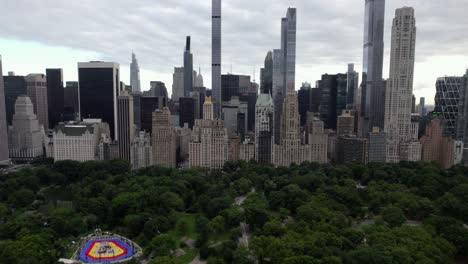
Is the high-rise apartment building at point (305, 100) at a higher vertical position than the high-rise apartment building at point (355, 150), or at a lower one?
higher

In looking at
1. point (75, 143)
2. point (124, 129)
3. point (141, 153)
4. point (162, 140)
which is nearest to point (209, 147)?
point (162, 140)

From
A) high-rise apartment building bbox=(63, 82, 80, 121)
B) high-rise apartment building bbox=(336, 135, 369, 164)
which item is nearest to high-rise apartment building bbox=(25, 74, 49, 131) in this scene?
high-rise apartment building bbox=(63, 82, 80, 121)

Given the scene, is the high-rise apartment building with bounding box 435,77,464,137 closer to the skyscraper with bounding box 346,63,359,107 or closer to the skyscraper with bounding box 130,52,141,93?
the skyscraper with bounding box 346,63,359,107

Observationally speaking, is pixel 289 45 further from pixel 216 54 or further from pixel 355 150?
pixel 355 150

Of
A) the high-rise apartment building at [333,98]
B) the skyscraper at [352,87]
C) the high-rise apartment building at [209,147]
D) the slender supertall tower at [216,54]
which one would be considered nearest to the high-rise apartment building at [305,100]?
the high-rise apartment building at [333,98]

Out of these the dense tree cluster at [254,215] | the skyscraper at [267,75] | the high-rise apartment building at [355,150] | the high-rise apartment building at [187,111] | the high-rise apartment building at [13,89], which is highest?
the skyscraper at [267,75]

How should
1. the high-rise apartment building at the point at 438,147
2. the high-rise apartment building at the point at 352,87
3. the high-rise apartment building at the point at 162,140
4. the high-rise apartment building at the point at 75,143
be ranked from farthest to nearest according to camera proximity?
the high-rise apartment building at the point at 352,87
the high-rise apartment building at the point at 75,143
the high-rise apartment building at the point at 162,140
the high-rise apartment building at the point at 438,147

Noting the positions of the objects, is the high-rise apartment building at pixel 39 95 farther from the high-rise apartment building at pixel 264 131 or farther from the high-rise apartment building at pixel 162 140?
the high-rise apartment building at pixel 264 131
